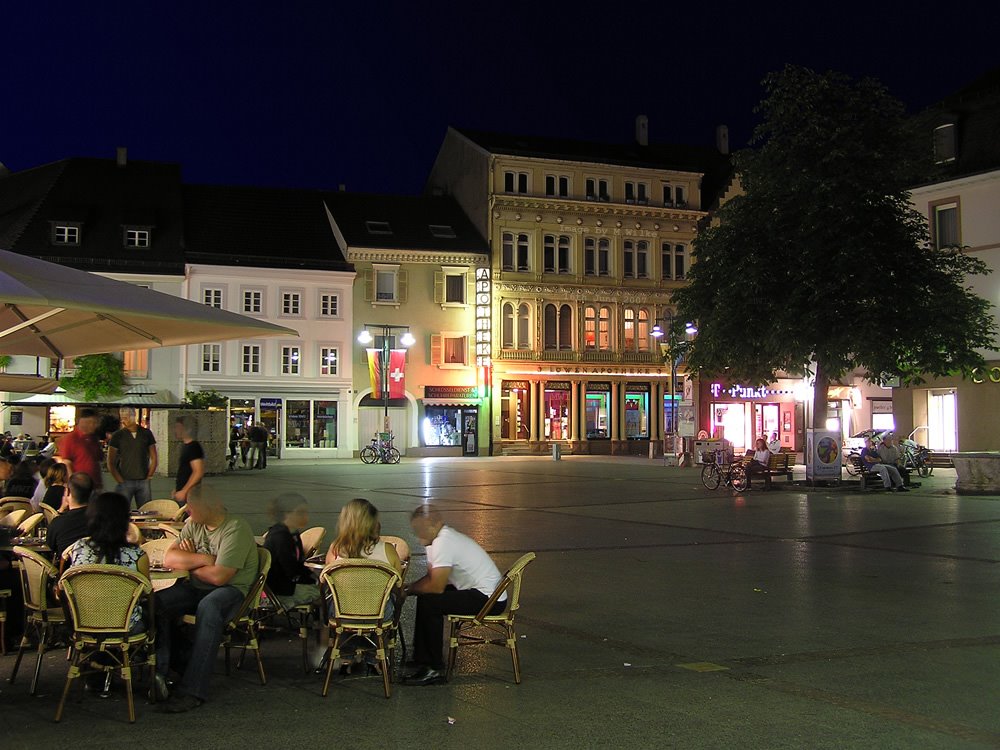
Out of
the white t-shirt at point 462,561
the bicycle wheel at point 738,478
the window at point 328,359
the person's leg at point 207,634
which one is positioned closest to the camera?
the person's leg at point 207,634

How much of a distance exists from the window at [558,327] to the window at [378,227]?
915 centimetres

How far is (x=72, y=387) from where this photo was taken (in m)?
44.6

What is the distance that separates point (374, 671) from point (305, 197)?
164 feet

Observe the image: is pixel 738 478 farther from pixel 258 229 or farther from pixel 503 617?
pixel 258 229

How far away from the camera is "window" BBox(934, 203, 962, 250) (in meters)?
35.7

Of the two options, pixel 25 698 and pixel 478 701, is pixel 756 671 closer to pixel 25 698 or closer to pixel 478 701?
pixel 478 701

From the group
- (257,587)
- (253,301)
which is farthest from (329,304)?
(257,587)

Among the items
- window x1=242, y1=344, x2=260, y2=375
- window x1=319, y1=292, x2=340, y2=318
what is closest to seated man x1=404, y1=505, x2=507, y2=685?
window x1=242, y1=344, x2=260, y2=375

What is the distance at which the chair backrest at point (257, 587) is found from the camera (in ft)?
Result: 23.4

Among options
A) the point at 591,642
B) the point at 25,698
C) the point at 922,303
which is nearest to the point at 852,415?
the point at 922,303

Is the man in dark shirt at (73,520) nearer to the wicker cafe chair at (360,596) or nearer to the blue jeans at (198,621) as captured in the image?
the blue jeans at (198,621)

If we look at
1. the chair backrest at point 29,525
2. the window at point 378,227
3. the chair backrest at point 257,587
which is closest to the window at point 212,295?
the window at point 378,227

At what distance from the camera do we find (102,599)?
6.38 m

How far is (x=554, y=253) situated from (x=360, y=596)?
163ft
